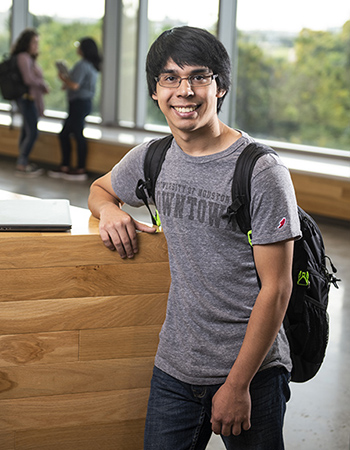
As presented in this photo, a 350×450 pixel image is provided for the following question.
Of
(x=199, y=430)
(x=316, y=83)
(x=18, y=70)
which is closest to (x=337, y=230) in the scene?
(x=316, y=83)

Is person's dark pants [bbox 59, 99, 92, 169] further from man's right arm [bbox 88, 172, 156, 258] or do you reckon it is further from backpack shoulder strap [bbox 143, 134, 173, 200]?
backpack shoulder strap [bbox 143, 134, 173, 200]

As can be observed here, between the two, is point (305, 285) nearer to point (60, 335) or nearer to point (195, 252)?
point (195, 252)

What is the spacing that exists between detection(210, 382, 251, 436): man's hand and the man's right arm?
1.99 ft

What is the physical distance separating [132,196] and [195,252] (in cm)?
38

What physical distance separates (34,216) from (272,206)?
2.88 feet

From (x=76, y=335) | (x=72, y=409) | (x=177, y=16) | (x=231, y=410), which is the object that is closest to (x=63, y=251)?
(x=76, y=335)

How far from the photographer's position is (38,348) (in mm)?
2061

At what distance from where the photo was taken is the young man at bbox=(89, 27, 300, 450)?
4.83 feet

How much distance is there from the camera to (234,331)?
158 cm

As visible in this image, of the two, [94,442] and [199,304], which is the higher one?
[199,304]

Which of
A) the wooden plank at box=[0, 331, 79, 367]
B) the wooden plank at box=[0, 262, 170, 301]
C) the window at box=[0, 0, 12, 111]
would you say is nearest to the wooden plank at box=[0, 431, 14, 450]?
the wooden plank at box=[0, 331, 79, 367]

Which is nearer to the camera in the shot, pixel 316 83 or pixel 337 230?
pixel 337 230

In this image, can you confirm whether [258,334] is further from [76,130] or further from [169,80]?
[76,130]

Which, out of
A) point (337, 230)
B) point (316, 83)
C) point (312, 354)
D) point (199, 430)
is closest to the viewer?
point (199, 430)
